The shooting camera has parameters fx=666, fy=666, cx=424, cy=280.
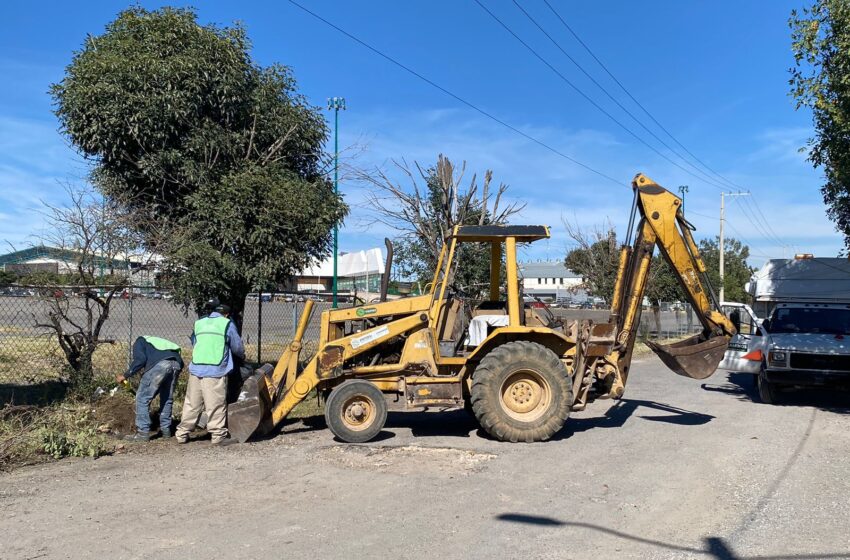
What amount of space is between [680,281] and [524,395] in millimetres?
2987

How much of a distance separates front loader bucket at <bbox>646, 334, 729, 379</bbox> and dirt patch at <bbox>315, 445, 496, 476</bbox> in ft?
10.5

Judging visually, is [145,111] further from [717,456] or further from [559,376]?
[717,456]

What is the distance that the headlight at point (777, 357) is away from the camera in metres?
10.6

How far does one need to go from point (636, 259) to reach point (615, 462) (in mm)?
3204

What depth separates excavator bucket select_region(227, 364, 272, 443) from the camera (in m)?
7.77

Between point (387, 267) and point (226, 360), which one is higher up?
point (387, 267)

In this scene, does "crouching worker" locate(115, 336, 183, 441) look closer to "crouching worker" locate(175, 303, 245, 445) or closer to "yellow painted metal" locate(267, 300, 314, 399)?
"crouching worker" locate(175, 303, 245, 445)

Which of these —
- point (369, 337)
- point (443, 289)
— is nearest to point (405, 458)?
point (369, 337)

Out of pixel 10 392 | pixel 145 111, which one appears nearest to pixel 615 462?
pixel 145 111

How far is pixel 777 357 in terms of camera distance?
10.6m

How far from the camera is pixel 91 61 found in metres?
9.51

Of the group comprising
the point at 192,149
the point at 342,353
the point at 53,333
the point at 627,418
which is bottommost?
the point at 627,418

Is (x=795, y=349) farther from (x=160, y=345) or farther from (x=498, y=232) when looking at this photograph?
(x=160, y=345)

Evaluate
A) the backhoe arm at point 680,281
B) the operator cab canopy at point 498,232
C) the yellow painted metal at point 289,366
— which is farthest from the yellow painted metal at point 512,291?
the yellow painted metal at point 289,366
